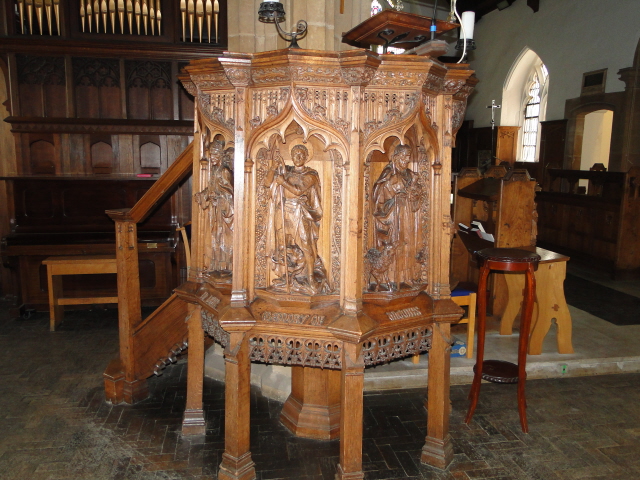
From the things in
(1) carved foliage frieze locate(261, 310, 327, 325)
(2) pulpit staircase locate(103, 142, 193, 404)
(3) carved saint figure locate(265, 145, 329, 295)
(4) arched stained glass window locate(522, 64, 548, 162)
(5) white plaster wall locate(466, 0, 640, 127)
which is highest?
(5) white plaster wall locate(466, 0, 640, 127)

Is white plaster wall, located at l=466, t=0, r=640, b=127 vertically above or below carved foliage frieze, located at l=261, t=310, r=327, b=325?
above

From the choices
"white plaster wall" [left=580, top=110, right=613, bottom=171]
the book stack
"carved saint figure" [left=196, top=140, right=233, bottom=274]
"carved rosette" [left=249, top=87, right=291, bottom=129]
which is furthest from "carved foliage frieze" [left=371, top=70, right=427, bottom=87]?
"white plaster wall" [left=580, top=110, right=613, bottom=171]

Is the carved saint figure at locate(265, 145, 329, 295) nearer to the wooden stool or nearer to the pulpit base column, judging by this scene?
the pulpit base column

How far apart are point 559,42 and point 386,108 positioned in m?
11.9

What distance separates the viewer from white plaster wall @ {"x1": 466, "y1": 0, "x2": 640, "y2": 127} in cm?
1064

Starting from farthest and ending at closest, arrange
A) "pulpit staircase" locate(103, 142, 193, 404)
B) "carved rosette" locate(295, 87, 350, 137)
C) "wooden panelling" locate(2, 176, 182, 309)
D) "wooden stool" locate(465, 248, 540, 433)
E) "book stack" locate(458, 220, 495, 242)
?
"wooden panelling" locate(2, 176, 182, 309) → "book stack" locate(458, 220, 495, 242) → "pulpit staircase" locate(103, 142, 193, 404) → "wooden stool" locate(465, 248, 540, 433) → "carved rosette" locate(295, 87, 350, 137)

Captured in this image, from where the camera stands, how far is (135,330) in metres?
4.07

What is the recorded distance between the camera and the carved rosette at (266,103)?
2.75m

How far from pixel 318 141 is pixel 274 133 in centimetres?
29

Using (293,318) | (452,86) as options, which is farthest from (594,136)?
(293,318)

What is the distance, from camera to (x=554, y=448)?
11.3 ft

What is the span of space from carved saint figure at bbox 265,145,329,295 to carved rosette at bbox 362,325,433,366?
0.39 metres

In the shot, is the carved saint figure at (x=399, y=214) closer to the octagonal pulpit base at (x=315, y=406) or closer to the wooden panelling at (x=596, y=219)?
the octagonal pulpit base at (x=315, y=406)

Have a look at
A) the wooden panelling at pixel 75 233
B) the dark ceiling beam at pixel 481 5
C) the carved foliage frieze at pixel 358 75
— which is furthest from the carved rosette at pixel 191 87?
the dark ceiling beam at pixel 481 5
